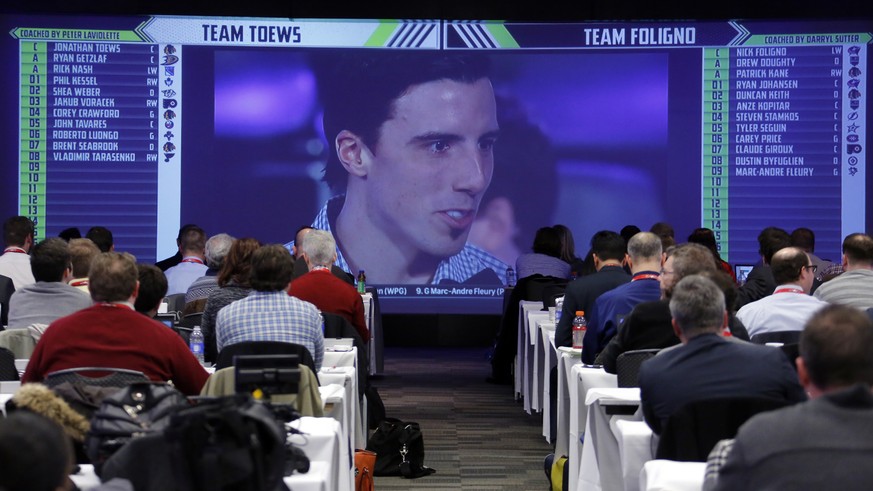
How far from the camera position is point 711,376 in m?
3.44

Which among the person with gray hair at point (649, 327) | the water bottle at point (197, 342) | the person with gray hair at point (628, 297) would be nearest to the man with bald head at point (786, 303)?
the person with gray hair at point (628, 297)

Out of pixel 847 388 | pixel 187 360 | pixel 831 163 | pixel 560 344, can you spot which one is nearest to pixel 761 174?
pixel 831 163

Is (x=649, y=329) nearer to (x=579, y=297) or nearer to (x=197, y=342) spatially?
(x=579, y=297)

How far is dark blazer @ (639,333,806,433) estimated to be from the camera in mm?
3383

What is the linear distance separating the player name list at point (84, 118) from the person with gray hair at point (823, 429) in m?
8.84

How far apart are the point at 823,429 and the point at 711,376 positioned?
1257 millimetres

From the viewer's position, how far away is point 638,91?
418 inches

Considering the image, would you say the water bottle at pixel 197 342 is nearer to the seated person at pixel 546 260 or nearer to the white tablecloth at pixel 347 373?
the white tablecloth at pixel 347 373

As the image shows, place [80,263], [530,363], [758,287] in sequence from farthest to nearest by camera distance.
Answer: [530,363] < [758,287] < [80,263]

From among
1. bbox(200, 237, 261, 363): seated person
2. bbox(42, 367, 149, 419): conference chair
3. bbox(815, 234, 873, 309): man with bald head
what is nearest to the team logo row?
bbox(200, 237, 261, 363): seated person

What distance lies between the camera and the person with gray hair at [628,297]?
5.34 m

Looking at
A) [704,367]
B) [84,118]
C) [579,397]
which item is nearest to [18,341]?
[579,397]

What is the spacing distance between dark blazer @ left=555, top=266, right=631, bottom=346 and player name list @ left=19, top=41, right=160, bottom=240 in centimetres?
543

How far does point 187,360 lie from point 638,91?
24.5ft
